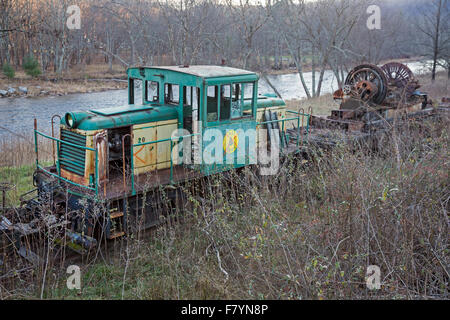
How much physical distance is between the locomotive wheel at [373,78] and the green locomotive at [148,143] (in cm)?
726

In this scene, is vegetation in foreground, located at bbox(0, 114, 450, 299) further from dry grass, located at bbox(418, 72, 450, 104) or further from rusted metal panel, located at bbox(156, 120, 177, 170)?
dry grass, located at bbox(418, 72, 450, 104)

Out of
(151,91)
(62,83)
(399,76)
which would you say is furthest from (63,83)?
(151,91)

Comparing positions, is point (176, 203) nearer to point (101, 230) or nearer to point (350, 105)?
point (101, 230)

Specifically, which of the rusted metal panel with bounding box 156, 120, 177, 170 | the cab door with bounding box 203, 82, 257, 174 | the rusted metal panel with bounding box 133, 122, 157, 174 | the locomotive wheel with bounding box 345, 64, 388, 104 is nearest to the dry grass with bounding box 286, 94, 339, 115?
the locomotive wheel with bounding box 345, 64, 388, 104

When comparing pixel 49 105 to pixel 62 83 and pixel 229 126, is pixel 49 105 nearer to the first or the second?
pixel 62 83

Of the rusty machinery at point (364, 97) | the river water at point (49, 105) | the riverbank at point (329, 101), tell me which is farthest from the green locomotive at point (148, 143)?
the riverbank at point (329, 101)

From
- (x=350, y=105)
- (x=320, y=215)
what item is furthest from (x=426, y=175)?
(x=350, y=105)

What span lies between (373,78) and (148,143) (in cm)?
1042

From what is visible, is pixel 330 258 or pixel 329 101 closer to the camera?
pixel 330 258

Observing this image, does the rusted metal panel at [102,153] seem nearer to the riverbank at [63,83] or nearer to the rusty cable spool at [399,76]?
the rusty cable spool at [399,76]

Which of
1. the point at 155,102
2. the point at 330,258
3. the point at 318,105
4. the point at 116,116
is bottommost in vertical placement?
the point at 330,258

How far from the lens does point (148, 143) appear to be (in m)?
7.38

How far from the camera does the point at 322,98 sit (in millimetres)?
26531

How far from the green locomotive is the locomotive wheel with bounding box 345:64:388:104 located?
7.26m
